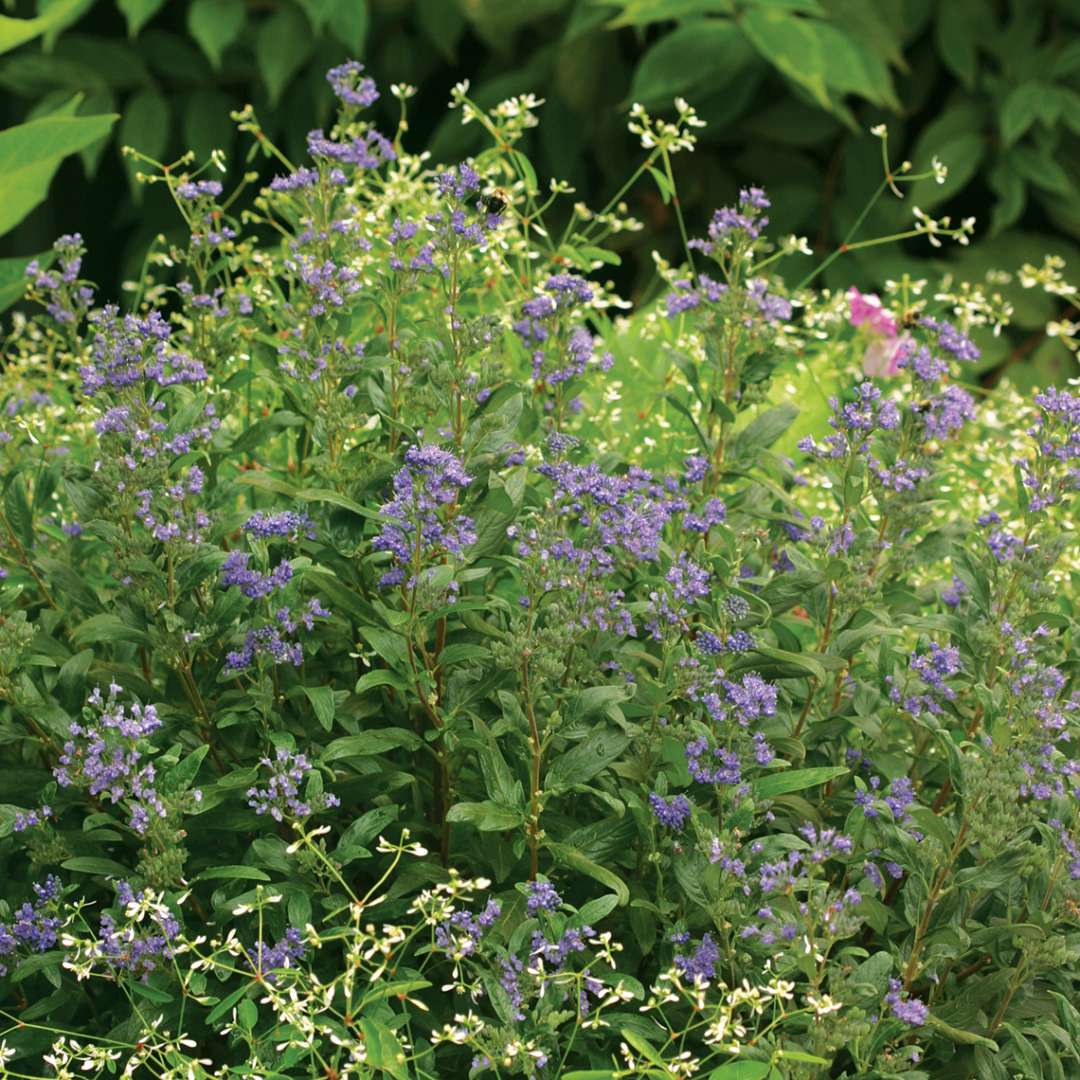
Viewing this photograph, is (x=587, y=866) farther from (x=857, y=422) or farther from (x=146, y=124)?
(x=146, y=124)

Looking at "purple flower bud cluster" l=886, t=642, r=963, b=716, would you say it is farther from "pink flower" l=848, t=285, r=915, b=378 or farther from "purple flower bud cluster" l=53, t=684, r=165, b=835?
"pink flower" l=848, t=285, r=915, b=378

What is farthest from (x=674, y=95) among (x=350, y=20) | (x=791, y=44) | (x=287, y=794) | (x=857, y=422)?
(x=287, y=794)

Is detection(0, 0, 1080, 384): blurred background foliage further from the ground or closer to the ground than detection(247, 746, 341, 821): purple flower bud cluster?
closer to the ground

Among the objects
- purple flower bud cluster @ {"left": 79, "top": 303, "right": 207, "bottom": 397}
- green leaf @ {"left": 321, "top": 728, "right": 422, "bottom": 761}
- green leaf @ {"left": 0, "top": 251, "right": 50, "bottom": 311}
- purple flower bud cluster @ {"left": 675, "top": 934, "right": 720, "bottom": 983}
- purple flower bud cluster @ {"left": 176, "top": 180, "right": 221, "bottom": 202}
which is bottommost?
purple flower bud cluster @ {"left": 675, "top": 934, "right": 720, "bottom": 983}

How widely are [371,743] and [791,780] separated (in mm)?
555

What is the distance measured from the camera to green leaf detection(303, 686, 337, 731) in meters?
2.05

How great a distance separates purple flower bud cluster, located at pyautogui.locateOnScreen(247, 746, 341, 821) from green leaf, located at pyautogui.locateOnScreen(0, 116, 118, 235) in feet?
3.91

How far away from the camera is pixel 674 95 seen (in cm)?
527

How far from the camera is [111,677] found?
2.30 meters

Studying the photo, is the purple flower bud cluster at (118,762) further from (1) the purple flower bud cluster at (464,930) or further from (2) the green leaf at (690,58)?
(2) the green leaf at (690,58)

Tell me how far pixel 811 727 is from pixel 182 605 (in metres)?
0.93

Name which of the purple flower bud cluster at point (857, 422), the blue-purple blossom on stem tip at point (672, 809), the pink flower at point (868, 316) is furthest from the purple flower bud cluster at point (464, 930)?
the pink flower at point (868, 316)

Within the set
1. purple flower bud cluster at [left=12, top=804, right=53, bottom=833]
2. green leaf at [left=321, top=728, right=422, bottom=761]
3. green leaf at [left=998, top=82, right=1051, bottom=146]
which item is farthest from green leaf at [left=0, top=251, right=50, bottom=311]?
green leaf at [left=998, top=82, right=1051, bottom=146]

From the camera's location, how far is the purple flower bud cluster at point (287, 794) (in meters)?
1.96
